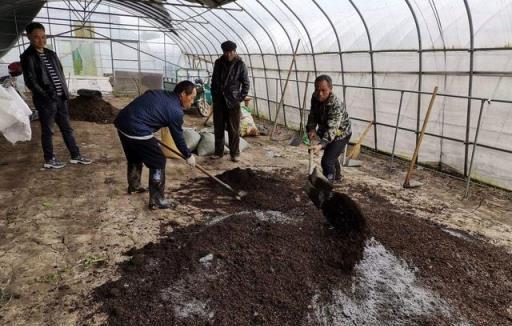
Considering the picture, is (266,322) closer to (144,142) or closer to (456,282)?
(456,282)

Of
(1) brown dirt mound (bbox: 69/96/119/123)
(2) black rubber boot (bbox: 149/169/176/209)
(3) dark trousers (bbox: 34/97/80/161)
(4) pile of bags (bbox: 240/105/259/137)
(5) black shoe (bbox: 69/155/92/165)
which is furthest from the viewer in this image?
(1) brown dirt mound (bbox: 69/96/119/123)

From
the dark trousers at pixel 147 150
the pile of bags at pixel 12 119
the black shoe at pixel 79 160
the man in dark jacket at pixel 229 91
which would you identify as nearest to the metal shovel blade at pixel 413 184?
the man in dark jacket at pixel 229 91

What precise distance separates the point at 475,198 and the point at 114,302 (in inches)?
181

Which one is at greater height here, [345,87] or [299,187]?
[345,87]

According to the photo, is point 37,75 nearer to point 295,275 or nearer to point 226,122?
point 226,122

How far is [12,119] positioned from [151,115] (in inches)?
108

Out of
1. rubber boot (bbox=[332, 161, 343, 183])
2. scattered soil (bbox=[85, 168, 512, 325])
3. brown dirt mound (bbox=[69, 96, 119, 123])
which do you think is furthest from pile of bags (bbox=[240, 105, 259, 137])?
scattered soil (bbox=[85, 168, 512, 325])

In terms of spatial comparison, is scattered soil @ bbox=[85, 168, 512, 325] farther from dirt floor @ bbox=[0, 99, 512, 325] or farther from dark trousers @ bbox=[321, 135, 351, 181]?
dark trousers @ bbox=[321, 135, 351, 181]

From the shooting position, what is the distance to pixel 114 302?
2.36 metres

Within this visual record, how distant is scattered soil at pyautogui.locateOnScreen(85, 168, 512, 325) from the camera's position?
233 centimetres

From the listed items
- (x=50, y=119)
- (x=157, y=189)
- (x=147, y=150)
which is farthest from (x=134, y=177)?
(x=50, y=119)

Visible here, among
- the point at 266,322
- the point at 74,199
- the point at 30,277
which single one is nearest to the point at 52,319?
the point at 30,277

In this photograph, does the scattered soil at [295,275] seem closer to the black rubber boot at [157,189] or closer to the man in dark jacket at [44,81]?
the black rubber boot at [157,189]

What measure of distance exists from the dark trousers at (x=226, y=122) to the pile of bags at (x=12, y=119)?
2.80 meters
